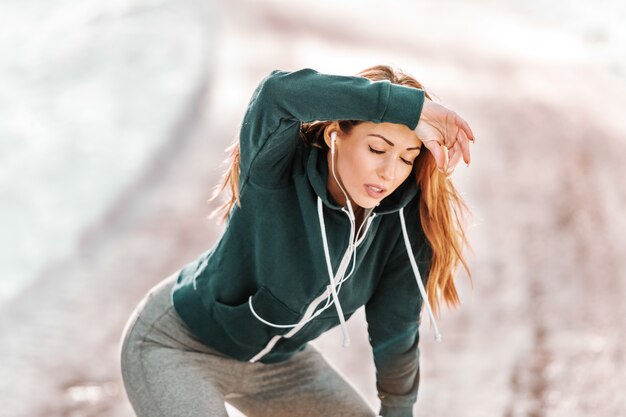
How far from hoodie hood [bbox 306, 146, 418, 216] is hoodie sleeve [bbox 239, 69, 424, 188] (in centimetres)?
6

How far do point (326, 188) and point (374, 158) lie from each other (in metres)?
0.15

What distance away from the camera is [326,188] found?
7.86 feet

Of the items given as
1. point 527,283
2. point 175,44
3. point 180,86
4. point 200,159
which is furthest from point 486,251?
point 175,44

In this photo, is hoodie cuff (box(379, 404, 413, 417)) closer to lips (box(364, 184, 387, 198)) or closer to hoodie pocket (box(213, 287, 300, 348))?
hoodie pocket (box(213, 287, 300, 348))

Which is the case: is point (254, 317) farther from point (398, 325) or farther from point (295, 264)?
point (398, 325)

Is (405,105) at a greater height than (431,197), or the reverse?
(405,105)

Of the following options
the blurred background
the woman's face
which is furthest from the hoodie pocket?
the blurred background

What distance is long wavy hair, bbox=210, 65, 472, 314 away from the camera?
7.73 feet

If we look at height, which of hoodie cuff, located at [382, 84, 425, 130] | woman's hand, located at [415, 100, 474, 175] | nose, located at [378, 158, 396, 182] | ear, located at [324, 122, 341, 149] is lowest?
nose, located at [378, 158, 396, 182]

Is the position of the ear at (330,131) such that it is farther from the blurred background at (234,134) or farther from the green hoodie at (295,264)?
the blurred background at (234,134)

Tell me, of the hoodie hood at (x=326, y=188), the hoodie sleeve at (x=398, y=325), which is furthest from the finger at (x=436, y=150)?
the hoodie sleeve at (x=398, y=325)

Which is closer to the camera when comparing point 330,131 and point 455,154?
point 455,154

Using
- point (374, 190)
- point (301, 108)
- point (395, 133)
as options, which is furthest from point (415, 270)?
point (301, 108)

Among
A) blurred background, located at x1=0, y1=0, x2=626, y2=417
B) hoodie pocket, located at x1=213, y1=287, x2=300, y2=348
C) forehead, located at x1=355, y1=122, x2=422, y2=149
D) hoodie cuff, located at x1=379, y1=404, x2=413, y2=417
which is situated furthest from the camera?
blurred background, located at x1=0, y1=0, x2=626, y2=417
